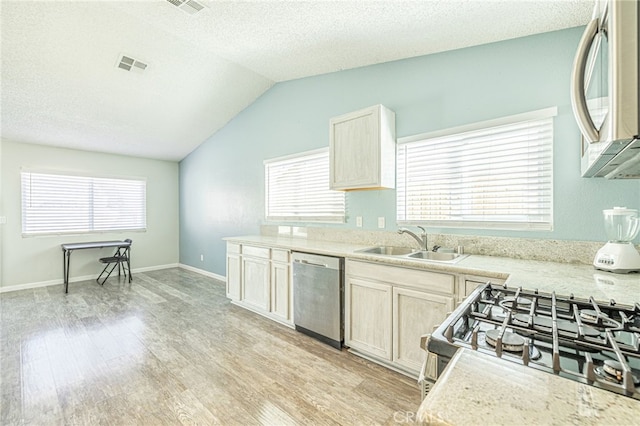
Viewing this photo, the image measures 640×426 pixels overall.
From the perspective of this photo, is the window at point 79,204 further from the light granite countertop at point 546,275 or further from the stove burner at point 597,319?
the stove burner at point 597,319

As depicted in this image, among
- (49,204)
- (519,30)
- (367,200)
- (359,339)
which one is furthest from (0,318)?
(519,30)

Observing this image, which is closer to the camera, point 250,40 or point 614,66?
point 614,66

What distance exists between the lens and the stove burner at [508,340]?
74 cm

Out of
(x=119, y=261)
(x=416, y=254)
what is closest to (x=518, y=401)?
(x=416, y=254)

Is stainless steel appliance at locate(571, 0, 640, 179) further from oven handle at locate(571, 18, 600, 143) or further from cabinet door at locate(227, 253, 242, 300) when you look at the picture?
cabinet door at locate(227, 253, 242, 300)

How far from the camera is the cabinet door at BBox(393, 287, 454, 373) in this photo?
2.02 meters

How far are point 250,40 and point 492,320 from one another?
317 cm

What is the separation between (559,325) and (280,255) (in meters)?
2.58

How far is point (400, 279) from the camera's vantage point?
7.21 ft

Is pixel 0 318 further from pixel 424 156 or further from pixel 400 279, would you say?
pixel 424 156

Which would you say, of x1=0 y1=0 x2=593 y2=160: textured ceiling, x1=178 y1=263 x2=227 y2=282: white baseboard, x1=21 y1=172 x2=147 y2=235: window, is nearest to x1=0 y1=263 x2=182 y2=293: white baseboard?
x1=178 y1=263 x2=227 y2=282: white baseboard

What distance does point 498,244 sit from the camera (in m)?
2.29

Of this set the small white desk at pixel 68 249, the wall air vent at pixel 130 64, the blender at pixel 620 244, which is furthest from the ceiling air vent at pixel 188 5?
the small white desk at pixel 68 249

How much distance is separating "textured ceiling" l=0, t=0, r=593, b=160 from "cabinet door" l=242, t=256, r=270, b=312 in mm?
2399
